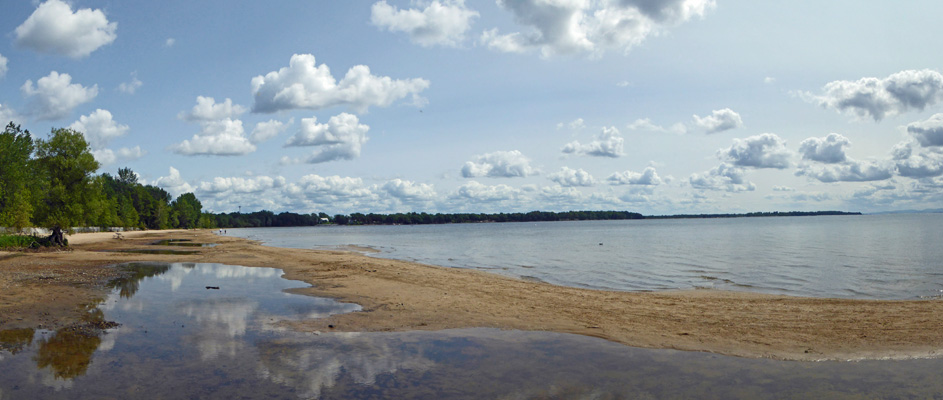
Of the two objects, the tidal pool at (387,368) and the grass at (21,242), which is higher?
the grass at (21,242)

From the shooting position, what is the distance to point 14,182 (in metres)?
59.2

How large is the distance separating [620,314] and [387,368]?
8.27 metres

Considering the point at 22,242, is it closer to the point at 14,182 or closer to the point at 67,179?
the point at 67,179

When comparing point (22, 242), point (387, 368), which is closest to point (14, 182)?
point (22, 242)

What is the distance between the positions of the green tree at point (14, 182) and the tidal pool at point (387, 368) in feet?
161

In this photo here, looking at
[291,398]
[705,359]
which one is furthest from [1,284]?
[705,359]

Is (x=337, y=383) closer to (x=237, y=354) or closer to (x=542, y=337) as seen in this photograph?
(x=237, y=354)

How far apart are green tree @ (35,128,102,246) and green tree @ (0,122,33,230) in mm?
Result: 7582

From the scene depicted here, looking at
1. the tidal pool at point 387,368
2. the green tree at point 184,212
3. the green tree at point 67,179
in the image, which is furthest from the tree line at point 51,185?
the green tree at point 184,212

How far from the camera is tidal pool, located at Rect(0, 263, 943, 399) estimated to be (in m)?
7.96

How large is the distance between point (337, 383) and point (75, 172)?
157 feet

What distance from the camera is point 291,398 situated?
752 centimetres

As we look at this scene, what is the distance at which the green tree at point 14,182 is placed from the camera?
49150mm

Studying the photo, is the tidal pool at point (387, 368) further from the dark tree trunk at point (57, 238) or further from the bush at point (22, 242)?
the dark tree trunk at point (57, 238)
